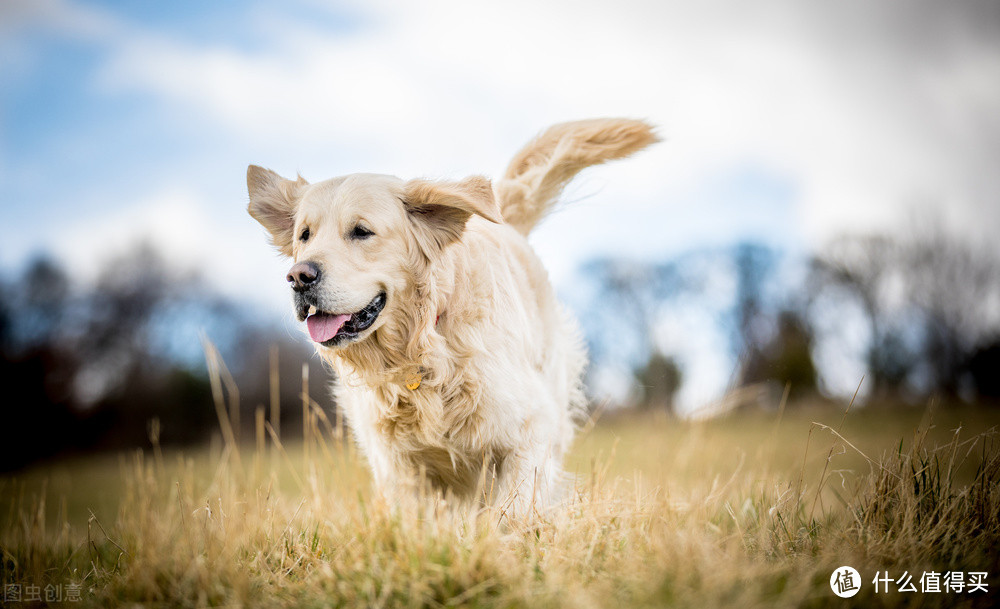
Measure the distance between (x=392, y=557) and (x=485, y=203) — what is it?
1630mm

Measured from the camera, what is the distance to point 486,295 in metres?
2.97

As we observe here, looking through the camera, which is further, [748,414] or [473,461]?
[748,414]

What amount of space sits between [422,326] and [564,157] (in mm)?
1886

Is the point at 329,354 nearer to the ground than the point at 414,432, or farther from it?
farther from it

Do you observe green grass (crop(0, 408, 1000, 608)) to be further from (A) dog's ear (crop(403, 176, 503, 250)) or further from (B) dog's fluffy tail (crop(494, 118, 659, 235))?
(B) dog's fluffy tail (crop(494, 118, 659, 235))

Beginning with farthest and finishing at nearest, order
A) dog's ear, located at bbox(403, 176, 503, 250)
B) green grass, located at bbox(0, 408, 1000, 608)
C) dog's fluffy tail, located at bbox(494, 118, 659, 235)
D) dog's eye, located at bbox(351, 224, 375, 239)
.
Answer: dog's fluffy tail, located at bbox(494, 118, 659, 235)
dog's ear, located at bbox(403, 176, 503, 250)
dog's eye, located at bbox(351, 224, 375, 239)
green grass, located at bbox(0, 408, 1000, 608)

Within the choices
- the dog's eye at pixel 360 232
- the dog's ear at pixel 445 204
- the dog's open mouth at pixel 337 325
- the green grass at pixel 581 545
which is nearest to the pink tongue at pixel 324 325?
the dog's open mouth at pixel 337 325

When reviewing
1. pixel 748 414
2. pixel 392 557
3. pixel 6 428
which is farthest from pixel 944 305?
pixel 6 428

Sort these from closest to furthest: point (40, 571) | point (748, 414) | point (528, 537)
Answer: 1. point (528, 537)
2. point (40, 571)
3. point (748, 414)

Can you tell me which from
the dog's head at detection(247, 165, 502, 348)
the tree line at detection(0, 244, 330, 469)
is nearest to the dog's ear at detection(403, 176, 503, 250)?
the dog's head at detection(247, 165, 502, 348)

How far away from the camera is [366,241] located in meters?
2.74

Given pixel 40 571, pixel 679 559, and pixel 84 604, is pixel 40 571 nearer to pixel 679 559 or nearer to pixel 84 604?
pixel 84 604

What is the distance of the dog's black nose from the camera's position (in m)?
2.47

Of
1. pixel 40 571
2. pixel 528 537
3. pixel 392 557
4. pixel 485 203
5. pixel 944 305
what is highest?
pixel 485 203
